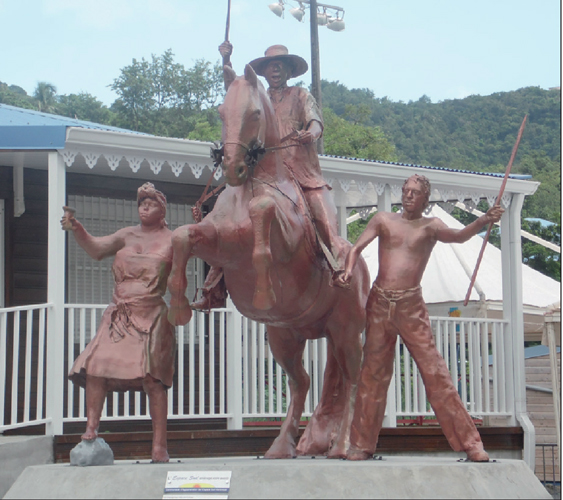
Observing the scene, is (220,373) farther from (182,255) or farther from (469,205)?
(182,255)

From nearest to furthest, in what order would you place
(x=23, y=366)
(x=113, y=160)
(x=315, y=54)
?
(x=113, y=160) → (x=23, y=366) → (x=315, y=54)

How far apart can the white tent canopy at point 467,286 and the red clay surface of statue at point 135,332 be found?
1001 cm

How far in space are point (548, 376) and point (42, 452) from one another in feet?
25.9

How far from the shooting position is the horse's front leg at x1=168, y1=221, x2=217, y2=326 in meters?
5.45

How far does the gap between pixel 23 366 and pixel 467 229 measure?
20.9 feet

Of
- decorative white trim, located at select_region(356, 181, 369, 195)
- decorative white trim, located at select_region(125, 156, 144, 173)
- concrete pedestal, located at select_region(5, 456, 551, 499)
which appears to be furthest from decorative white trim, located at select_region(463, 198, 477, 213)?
concrete pedestal, located at select_region(5, 456, 551, 499)

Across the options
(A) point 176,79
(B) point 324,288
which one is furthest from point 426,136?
(B) point 324,288

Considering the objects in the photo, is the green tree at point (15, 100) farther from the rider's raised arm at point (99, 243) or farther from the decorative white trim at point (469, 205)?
the rider's raised arm at point (99, 243)

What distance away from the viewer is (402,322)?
6.14 metres

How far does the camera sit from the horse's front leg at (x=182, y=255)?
545 cm

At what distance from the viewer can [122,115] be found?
4069 centimetres

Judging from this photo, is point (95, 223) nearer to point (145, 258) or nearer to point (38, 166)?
point (38, 166)

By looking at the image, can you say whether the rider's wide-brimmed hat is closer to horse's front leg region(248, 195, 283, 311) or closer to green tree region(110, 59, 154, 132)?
horse's front leg region(248, 195, 283, 311)

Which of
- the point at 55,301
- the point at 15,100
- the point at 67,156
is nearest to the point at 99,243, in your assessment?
the point at 55,301
